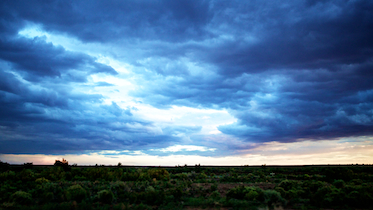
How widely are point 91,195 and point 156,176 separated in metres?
13.5

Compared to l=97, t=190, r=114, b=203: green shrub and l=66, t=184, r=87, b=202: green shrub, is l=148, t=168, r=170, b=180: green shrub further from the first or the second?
l=66, t=184, r=87, b=202: green shrub

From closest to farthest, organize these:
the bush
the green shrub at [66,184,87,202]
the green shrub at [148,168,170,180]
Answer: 1. the bush
2. the green shrub at [66,184,87,202]
3. the green shrub at [148,168,170,180]

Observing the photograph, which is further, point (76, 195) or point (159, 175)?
point (159, 175)

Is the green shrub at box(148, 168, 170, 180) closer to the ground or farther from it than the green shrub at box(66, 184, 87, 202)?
farther from it

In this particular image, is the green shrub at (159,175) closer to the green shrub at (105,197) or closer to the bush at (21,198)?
the green shrub at (105,197)

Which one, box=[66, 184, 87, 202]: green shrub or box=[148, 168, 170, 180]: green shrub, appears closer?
box=[66, 184, 87, 202]: green shrub

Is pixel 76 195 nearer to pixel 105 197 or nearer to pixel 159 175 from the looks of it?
pixel 105 197

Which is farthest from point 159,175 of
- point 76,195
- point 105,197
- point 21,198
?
point 21,198

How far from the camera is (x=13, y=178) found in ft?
105

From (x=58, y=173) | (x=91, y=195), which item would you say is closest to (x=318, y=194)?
(x=91, y=195)

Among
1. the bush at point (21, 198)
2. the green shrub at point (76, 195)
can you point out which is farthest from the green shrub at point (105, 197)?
the bush at point (21, 198)

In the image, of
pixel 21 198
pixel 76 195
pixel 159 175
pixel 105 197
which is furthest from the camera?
pixel 159 175

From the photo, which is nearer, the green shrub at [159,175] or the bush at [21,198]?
the bush at [21,198]

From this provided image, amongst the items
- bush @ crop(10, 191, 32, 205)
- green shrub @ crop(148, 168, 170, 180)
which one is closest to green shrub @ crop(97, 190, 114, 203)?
bush @ crop(10, 191, 32, 205)
